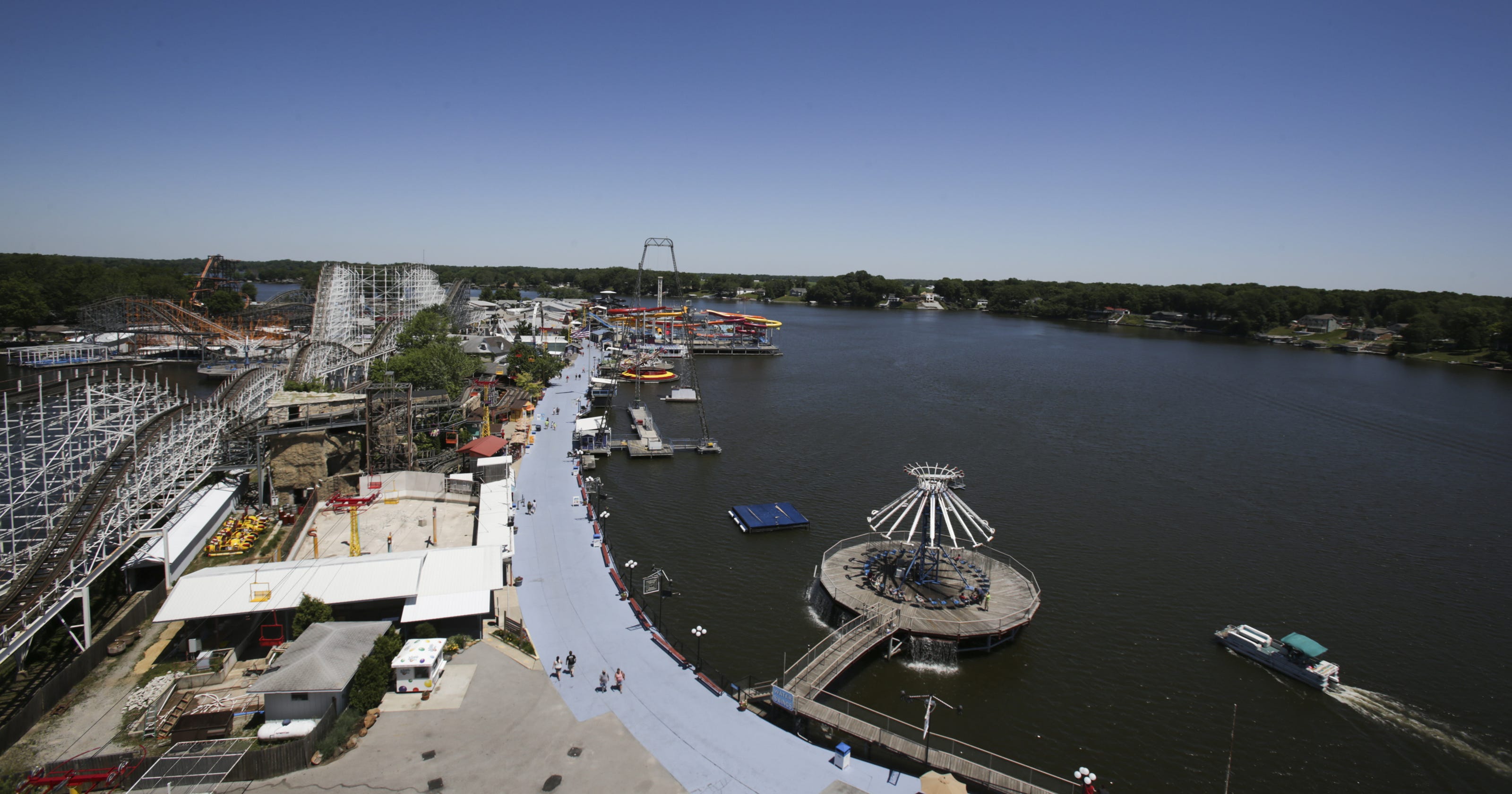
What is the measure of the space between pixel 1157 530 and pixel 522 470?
3340 centimetres

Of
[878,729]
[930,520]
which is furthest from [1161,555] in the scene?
[878,729]

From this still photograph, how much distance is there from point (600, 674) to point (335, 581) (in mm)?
9735

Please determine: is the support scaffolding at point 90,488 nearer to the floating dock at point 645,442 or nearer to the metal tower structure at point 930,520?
the floating dock at point 645,442

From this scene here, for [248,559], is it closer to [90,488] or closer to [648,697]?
[90,488]

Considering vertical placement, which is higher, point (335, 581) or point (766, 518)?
point (335, 581)

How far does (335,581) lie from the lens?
23.3 metres

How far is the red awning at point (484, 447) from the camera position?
1577 inches

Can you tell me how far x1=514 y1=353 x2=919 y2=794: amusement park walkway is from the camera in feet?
56.2

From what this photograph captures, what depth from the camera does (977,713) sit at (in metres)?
22.3

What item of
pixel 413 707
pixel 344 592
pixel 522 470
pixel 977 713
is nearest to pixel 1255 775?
pixel 977 713

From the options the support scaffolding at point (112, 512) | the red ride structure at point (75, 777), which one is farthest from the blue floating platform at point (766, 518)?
the support scaffolding at point (112, 512)

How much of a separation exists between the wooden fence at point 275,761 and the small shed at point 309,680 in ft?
5.01

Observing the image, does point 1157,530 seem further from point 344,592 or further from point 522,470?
point 344,592

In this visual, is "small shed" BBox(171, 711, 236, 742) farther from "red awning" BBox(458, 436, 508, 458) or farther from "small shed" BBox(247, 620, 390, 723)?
"red awning" BBox(458, 436, 508, 458)
